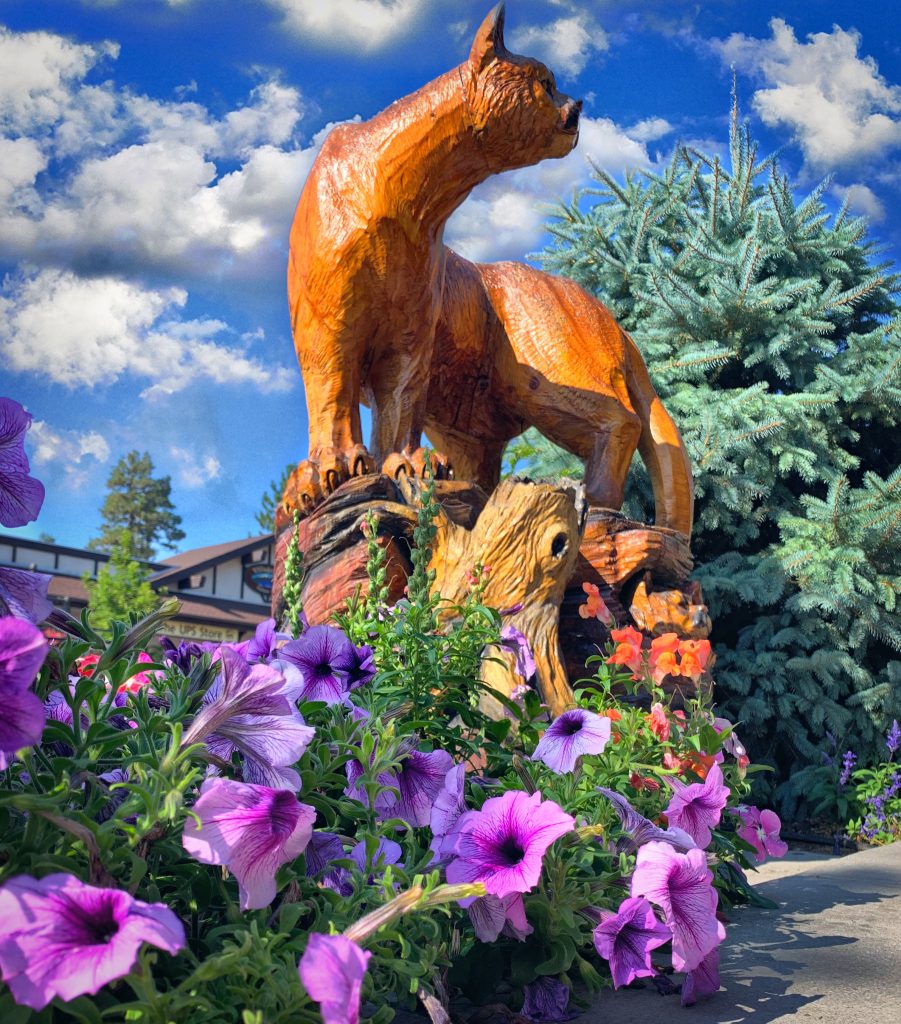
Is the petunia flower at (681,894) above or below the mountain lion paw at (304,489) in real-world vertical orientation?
below

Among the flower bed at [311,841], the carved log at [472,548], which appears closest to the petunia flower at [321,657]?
the flower bed at [311,841]

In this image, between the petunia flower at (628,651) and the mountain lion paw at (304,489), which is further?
the mountain lion paw at (304,489)

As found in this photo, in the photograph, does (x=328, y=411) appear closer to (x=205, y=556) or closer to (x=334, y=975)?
(x=334, y=975)

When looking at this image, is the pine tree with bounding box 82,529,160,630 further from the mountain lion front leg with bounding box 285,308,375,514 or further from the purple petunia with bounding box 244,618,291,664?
the purple petunia with bounding box 244,618,291,664

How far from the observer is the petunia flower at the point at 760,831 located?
2.59m

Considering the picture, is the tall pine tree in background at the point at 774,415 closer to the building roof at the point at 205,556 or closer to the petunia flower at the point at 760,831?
the petunia flower at the point at 760,831

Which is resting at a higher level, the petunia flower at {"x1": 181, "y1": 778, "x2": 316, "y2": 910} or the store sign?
the store sign

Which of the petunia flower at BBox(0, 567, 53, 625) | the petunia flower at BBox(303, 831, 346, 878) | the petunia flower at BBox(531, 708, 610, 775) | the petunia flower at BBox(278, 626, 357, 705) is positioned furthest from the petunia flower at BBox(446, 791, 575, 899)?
the petunia flower at BBox(0, 567, 53, 625)

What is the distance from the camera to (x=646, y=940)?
4.80 ft

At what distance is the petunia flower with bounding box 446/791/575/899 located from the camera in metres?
1.25

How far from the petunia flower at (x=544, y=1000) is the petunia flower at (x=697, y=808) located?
340 millimetres

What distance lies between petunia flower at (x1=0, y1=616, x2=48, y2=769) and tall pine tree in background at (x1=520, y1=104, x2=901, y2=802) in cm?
741

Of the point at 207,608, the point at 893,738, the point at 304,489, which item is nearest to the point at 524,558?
the point at 304,489

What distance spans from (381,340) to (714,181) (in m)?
5.90
